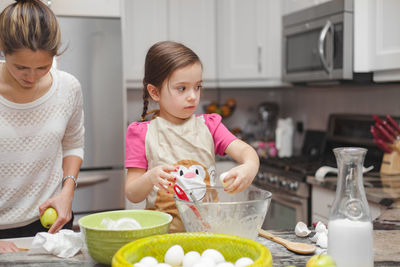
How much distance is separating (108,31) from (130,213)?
1.96 m

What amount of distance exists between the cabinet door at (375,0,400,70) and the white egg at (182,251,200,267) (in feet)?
5.81

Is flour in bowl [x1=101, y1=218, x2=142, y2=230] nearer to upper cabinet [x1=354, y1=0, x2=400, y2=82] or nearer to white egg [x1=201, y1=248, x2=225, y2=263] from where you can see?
white egg [x1=201, y1=248, x2=225, y2=263]

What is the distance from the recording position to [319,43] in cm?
258

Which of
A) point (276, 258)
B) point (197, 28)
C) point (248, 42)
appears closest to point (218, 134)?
point (276, 258)

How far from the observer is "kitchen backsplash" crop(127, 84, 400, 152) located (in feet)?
9.00

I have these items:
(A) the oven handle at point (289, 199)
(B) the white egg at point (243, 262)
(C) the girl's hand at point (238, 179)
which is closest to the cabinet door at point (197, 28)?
(A) the oven handle at point (289, 199)

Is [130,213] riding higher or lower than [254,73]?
lower

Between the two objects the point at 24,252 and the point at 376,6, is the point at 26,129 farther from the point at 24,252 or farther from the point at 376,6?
the point at 376,6

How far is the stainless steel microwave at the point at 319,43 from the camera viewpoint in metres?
2.45

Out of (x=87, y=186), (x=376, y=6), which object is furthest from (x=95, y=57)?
(x=376, y=6)

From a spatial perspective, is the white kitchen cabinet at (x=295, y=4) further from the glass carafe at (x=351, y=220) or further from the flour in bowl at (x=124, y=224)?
the flour in bowl at (x=124, y=224)

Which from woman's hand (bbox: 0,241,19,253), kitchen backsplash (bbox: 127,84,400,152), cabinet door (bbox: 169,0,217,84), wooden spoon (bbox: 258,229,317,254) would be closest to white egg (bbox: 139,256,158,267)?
wooden spoon (bbox: 258,229,317,254)

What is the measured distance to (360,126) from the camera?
2861 mm

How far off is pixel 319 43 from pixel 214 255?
2023mm
